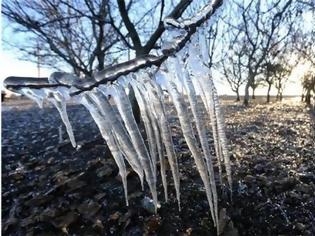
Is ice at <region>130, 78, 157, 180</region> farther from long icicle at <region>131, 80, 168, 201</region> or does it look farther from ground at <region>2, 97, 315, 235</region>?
ground at <region>2, 97, 315, 235</region>

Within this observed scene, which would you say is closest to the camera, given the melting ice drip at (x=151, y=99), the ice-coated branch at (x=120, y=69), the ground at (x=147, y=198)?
the ice-coated branch at (x=120, y=69)

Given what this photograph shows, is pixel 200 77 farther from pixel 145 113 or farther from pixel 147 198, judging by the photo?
pixel 147 198

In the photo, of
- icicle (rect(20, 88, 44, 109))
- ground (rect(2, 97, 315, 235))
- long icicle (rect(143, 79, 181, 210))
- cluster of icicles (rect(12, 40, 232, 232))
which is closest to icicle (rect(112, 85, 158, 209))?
cluster of icicles (rect(12, 40, 232, 232))

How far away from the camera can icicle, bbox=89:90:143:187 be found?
1.47 metres

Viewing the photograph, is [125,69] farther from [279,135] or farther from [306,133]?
[306,133]

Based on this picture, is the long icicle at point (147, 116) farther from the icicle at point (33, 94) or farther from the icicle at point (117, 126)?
the icicle at point (33, 94)

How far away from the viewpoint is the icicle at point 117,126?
1.47 m

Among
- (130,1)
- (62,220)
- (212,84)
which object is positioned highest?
(130,1)

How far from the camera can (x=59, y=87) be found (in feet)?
4.31

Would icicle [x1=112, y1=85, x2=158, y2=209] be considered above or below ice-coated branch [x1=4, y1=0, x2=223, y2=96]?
below

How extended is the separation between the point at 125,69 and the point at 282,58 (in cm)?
3698

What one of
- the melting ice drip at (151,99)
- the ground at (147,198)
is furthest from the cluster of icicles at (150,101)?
the ground at (147,198)

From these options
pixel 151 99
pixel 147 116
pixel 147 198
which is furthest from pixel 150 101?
pixel 147 198

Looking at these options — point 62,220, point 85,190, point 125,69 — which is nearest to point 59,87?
point 125,69
